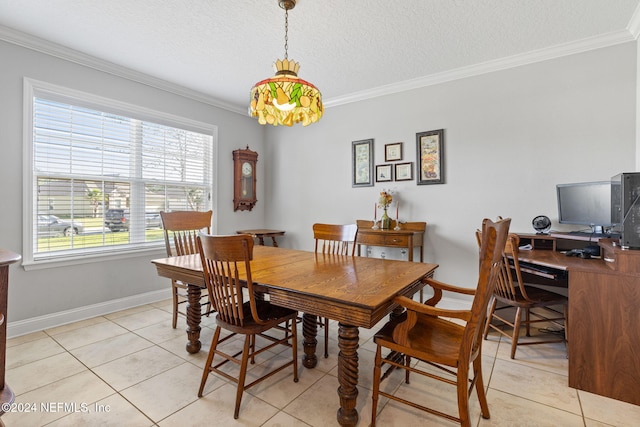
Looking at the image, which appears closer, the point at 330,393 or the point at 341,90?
the point at 330,393

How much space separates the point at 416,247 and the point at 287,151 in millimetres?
2436

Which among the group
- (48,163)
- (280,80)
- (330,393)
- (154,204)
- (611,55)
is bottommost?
(330,393)

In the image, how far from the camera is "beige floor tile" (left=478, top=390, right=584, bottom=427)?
162 cm

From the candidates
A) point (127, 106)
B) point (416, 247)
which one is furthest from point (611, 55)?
point (127, 106)

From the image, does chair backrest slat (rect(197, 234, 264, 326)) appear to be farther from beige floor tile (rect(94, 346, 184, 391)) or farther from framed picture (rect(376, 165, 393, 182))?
framed picture (rect(376, 165, 393, 182))

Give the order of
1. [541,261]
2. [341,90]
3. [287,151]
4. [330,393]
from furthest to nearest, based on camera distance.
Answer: [287,151] < [341,90] < [541,261] < [330,393]

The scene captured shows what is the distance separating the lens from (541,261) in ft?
7.02

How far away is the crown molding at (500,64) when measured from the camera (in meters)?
2.66

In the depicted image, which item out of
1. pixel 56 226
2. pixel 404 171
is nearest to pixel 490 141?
pixel 404 171

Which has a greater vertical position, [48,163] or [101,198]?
[48,163]

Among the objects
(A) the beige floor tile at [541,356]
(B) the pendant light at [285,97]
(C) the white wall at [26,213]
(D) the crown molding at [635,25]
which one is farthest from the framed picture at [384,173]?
(C) the white wall at [26,213]

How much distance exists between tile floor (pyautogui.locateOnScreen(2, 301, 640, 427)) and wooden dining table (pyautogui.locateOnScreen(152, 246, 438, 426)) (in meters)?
0.24

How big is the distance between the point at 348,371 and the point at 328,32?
8.41 feet

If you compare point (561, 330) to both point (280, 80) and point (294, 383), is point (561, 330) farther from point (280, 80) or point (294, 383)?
point (280, 80)
